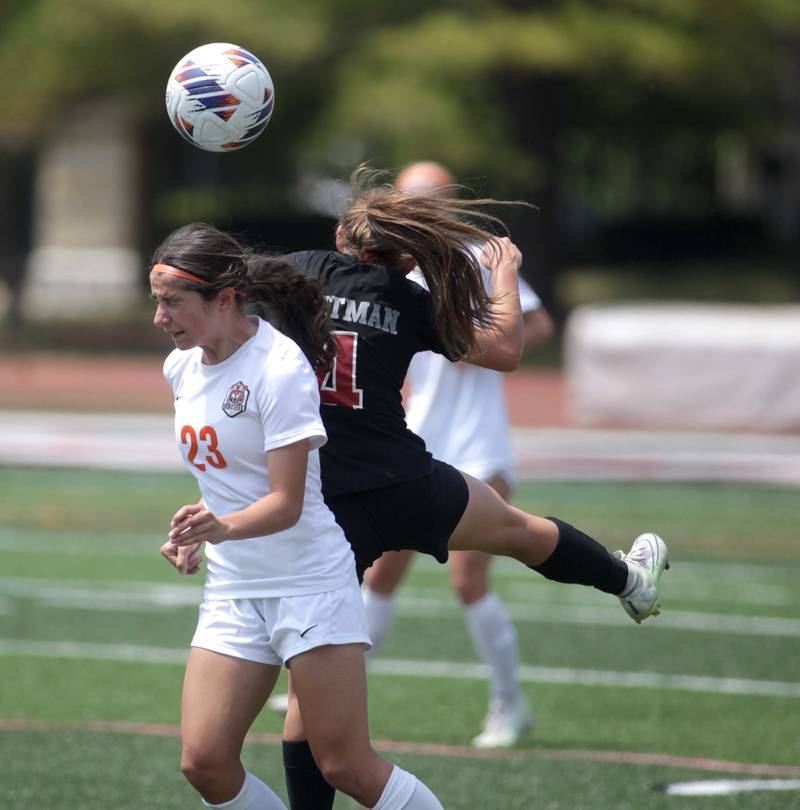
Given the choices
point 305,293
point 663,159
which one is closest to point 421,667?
point 305,293

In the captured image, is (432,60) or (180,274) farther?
(432,60)

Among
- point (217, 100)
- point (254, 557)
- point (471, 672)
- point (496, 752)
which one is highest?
point (217, 100)

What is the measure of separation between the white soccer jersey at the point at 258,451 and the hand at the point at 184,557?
3.4 inches

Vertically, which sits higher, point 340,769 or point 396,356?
point 396,356

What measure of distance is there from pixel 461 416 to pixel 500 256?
2.13m

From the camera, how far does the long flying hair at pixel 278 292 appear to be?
450 centimetres

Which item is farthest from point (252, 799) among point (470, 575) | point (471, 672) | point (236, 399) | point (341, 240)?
point (471, 672)

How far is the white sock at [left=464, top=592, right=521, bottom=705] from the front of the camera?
7230 mm

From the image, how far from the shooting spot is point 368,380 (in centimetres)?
470

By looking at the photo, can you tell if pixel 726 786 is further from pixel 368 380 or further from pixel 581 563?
pixel 368 380

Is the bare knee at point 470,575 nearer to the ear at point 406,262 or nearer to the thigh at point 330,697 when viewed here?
the ear at point 406,262

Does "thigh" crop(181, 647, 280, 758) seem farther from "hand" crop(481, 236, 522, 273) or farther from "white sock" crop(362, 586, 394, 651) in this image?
"white sock" crop(362, 586, 394, 651)

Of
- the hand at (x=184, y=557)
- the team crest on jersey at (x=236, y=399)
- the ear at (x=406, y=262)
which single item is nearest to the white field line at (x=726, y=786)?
the ear at (x=406, y=262)

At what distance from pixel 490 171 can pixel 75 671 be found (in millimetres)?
19547
